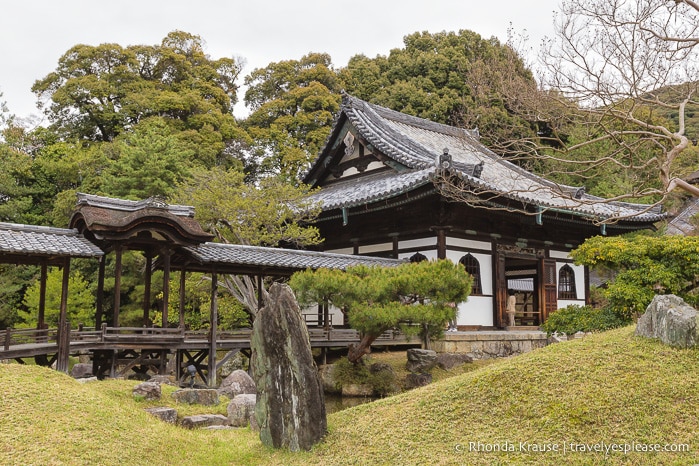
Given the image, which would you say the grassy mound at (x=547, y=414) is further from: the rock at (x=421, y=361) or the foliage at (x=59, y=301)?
the foliage at (x=59, y=301)

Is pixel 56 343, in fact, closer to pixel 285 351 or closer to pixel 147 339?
pixel 147 339

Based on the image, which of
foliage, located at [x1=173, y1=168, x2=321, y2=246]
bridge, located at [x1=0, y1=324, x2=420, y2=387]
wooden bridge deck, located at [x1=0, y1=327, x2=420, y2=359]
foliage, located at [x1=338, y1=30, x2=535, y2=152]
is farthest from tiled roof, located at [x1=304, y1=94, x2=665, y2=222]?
foliage, located at [x1=338, y1=30, x2=535, y2=152]

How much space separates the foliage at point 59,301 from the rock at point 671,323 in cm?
2112

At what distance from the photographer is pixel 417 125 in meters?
26.1

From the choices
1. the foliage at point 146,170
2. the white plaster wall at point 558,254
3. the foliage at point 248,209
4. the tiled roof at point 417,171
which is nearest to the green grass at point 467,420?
the tiled roof at point 417,171

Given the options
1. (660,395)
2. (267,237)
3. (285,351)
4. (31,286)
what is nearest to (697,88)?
(660,395)

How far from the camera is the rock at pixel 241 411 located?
10633 millimetres

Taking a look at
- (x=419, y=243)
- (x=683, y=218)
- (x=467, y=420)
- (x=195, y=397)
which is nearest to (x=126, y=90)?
(x=419, y=243)

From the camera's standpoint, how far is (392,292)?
506 inches

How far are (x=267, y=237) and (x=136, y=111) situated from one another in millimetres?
18390

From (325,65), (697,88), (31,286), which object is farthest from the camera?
(325,65)

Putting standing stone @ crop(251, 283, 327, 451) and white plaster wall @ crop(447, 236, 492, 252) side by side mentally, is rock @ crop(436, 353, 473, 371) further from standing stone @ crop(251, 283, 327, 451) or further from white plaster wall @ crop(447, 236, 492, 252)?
standing stone @ crop(251, 283, 327, 451)

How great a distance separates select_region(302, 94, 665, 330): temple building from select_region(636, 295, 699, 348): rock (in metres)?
7.20

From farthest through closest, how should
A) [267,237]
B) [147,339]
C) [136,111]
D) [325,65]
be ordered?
[325,65] → [136,111] → [267,237] → [147,339]
